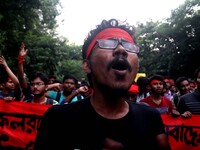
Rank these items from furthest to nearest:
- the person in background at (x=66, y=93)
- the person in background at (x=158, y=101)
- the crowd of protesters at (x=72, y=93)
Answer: the person in background at (x=66, y=93) < the person in background at (x=158, y=101) < the crowd of protesters at (x=72, y=93)

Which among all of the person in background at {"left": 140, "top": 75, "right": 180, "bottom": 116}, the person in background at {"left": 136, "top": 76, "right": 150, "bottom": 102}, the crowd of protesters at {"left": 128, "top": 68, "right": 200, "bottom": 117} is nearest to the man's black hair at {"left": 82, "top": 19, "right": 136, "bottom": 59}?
the crowd of protesters at {"left": 128, "top": 68, "right": 200, "bottom": 117}

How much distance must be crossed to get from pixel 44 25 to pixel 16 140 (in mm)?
20130

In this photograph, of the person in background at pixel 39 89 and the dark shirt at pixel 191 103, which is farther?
the person in background at pixel 39 89

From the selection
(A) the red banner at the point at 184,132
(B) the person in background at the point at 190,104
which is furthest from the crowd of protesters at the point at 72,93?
(A) the red banner at the point at 184,132

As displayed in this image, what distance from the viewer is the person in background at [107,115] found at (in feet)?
4.93

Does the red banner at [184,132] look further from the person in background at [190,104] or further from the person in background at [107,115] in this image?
the person in background at [107,115]

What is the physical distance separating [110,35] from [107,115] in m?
0.42

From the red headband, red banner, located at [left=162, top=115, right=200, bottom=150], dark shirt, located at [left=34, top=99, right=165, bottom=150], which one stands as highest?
the red headband

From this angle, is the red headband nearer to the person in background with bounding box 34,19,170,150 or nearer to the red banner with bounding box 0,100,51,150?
the person in background with bounding box 34,19,170,150

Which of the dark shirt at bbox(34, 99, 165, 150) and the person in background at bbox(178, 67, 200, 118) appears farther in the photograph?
the person in background at bbox(178, 67, 200, 118)

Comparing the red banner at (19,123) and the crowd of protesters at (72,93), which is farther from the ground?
the crowd of protesters at (72,93)

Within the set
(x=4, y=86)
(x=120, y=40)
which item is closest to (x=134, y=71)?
(x=120, y=40)

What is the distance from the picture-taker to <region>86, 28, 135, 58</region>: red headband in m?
1.66

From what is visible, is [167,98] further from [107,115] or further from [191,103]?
[107,115]
